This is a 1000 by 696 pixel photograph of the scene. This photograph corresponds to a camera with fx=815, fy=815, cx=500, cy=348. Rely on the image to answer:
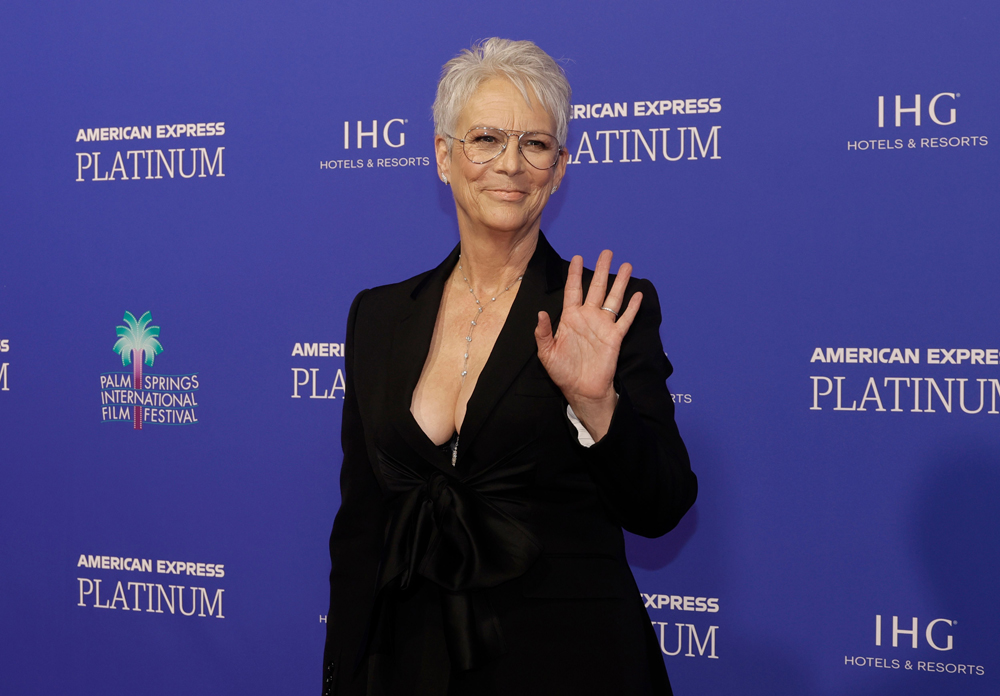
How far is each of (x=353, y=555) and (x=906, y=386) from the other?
1.68 meters

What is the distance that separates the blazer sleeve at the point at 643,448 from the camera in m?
1.34

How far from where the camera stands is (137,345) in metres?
3.04

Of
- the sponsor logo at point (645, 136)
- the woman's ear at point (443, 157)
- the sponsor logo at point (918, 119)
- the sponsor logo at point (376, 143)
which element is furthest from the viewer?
the sponsor logo at point (376, 143)

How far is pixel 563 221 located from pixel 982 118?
123 centimetres

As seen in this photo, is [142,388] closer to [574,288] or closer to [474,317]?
[474,317]

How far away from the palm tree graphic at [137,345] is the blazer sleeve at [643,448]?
6.94ft

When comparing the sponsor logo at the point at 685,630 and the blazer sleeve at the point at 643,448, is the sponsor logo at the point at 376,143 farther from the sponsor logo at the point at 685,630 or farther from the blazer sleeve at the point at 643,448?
the sponsor logo at the point at 685,630

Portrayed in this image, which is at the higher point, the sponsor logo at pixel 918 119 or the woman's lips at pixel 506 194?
the sponsor logo at pixel 918 119

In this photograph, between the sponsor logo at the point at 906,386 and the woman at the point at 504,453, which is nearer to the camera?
the woman at the point at 504,453

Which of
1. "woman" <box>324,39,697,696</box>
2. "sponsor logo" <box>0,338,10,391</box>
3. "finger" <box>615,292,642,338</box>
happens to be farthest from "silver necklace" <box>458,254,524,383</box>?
"sponsor logo" <box>0,338,10,391</box>

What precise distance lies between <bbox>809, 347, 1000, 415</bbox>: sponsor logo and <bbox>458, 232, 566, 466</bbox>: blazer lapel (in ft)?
3.73

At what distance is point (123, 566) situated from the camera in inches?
121

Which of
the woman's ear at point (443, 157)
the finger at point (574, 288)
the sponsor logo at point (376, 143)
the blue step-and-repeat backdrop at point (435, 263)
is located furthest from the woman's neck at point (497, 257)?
the sponsor logo at point (376, 143)

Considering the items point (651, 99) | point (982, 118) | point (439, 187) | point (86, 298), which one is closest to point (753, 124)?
point (651, 99)
